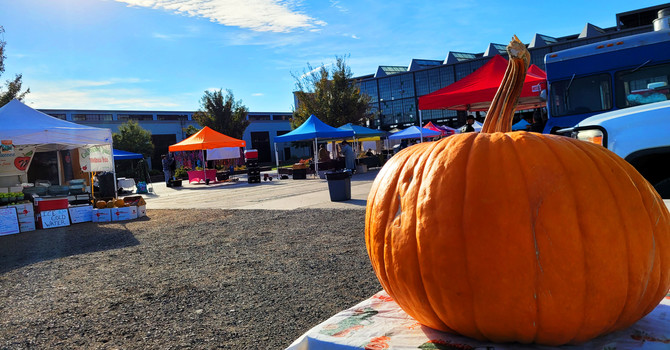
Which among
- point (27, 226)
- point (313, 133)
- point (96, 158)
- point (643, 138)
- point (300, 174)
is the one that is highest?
point (313, 133)

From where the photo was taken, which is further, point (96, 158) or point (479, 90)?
point (96, 158)

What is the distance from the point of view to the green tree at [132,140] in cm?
4353

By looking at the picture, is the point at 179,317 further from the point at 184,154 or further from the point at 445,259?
the point at 184,154

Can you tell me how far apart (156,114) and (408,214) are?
5903 centimetres

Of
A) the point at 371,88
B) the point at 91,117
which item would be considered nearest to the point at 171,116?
the point at 91,117

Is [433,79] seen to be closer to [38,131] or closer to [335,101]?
[335,101]

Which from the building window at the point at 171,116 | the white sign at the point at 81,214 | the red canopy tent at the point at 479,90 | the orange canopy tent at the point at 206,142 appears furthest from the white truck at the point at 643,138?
the building window at the point at 171,116

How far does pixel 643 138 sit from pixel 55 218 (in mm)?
12376

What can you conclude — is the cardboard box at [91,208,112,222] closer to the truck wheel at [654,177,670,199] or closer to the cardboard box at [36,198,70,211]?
the cardboard box at [36,198,70,211]

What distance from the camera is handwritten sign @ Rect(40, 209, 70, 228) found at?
433 inches

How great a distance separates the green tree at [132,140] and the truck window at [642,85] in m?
43.8

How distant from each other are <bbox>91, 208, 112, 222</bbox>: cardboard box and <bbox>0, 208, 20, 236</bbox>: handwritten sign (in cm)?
171

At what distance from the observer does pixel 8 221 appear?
34.0 feet

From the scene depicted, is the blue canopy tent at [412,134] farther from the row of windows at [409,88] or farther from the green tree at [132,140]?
the green tree at [132,140]
